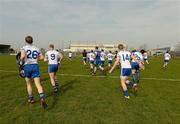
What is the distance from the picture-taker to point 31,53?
7.40m

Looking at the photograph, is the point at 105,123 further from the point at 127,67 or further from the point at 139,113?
the point at 127,67

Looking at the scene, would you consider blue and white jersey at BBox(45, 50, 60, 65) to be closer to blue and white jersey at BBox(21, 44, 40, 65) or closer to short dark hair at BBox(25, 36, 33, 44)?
blue and white jersey at BBox(21, 44, 40, 65)

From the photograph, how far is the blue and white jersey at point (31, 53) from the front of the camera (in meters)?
7.32

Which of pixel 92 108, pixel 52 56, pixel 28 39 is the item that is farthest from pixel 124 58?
pixel 28 39

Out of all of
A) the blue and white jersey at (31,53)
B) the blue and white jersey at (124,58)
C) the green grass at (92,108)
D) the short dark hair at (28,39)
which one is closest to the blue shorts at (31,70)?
the blue and white jersey at (31,53)

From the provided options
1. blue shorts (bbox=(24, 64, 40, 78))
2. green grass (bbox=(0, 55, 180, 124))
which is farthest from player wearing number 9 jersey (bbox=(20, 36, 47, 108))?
green grass (bbox=(0, 55, 180, 124))

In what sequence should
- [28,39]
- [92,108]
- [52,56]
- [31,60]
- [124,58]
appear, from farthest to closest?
[52,56] < [124,58] < [92,108] < [31,60] < [28,39]

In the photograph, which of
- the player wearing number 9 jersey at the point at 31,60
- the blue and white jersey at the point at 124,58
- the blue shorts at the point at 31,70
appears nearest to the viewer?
the player wearing number 9 jersey at the point at 31,60

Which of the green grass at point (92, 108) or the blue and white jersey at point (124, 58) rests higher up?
the blue and white jersey at point (124, 58)

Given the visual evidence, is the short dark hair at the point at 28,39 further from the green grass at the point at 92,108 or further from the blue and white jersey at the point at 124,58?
the blue and white jersey at the point at 124,58

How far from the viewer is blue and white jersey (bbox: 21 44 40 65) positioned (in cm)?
732

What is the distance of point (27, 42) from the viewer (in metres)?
7.36

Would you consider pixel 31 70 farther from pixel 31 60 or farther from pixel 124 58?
pixel 124 58

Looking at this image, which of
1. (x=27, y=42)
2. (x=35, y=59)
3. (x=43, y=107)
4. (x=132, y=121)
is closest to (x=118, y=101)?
(x=132, y=121)
